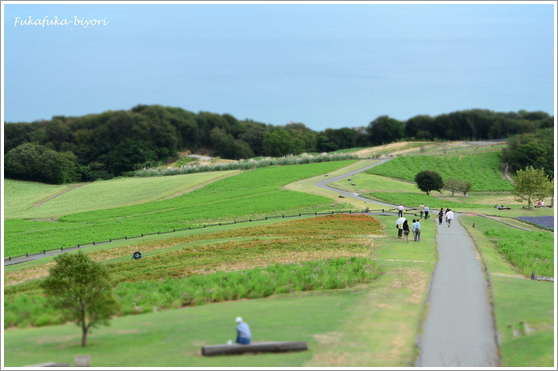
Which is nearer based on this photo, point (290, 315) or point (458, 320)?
point (458, 320)

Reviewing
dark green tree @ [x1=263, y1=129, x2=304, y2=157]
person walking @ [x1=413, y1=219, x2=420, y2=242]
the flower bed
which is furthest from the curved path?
dark green tree @ [x1=263, y1=129, x2=304, y2=157]

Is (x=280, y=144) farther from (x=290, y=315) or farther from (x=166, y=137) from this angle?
(x=290, y=315)

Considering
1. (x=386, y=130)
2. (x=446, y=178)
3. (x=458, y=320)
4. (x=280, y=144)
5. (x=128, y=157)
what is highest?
(x=386, y=130)

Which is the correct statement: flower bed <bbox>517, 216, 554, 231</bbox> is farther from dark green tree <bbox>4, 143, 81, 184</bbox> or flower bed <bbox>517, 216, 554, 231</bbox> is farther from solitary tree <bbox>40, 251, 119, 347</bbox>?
dark green tree <bbox>4, 143, 81, 184</bbox>

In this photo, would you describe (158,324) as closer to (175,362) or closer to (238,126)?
(175,362)

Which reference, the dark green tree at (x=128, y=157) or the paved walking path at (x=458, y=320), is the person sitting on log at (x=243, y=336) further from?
the dark green tree at (x=128, y=157)

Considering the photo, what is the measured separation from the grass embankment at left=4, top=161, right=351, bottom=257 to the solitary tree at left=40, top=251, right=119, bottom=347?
28.7 metres

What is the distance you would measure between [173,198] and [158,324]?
68964 millimetres

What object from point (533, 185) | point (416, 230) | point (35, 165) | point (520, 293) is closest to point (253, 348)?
point (520, 293)

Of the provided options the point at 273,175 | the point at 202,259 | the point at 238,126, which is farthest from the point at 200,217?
the point at 238,126

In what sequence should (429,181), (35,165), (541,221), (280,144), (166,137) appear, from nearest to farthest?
(541,221) → (429,181) → (35,165) → (166,137) → (280,144)

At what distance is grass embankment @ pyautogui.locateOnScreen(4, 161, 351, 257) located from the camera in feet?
199

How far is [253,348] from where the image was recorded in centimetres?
2097

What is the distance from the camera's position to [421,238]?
156ft
